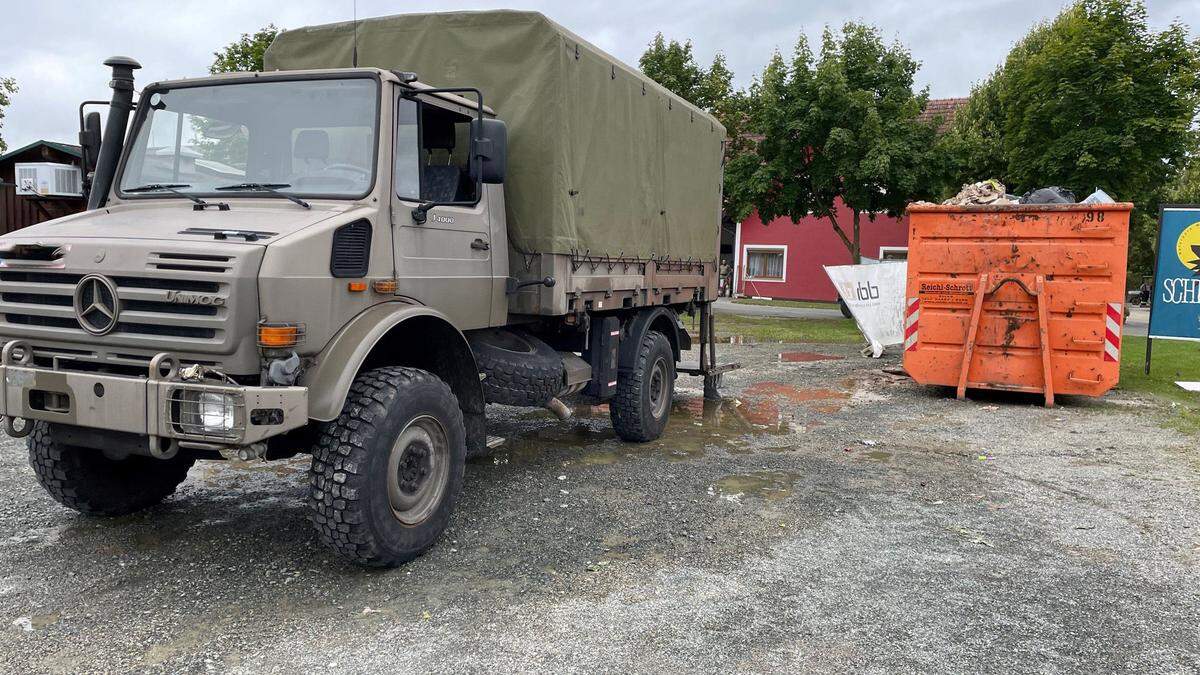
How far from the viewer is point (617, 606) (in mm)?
3992

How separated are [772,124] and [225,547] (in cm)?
1980

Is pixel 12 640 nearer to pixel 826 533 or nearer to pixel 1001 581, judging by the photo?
pixel 826 533

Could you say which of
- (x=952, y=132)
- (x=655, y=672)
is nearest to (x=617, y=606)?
(x=655, y=672)

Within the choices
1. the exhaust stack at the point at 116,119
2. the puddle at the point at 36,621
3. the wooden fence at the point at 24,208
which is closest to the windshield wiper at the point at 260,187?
the exhaust stack at the point at 116,119

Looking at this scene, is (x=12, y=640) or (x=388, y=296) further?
(x=388, y=296)

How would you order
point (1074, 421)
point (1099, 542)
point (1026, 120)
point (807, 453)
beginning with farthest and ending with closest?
point (1026, 120) → point (1074, 421) → point (807, 453) → point (1099, 542)

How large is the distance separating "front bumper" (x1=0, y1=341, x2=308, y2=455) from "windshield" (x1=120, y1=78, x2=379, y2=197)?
1.25 meters

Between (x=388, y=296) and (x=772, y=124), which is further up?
(x=772, y=124)

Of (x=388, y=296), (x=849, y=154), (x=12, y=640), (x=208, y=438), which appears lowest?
(x=12, y=640)

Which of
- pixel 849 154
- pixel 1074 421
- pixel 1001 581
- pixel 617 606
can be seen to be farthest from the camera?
pixel 849 154

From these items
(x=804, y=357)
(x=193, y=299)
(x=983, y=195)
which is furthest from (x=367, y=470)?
(x=804, y=357)

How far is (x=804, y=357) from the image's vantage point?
566 inches

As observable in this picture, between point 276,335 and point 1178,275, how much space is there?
11960mm

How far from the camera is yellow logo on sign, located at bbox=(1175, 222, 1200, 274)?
11.2m
